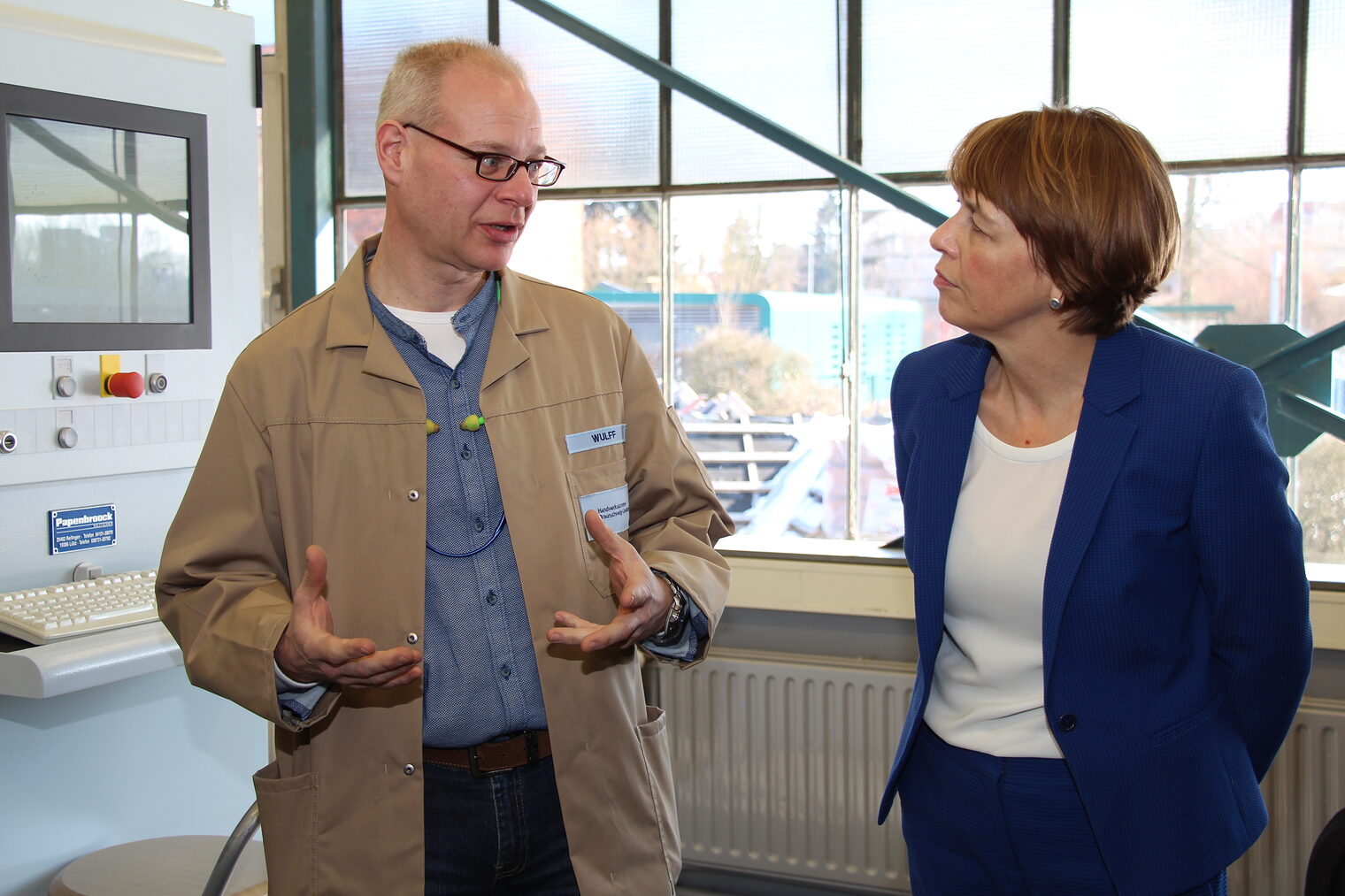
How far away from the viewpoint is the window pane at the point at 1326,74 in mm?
2965

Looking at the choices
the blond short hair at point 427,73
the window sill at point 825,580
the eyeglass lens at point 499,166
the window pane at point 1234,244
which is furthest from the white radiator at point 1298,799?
the blond short hair at point 427,73

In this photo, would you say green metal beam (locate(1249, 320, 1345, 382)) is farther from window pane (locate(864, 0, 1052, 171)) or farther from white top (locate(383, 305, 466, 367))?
white top (locate(383, 305, 466, 367))

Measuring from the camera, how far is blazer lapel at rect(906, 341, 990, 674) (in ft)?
4.36

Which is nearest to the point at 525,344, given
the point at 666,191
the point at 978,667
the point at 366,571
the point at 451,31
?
the point at 366,571

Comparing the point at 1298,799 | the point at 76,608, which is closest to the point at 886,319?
the point at 1298,799

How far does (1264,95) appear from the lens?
3.03 m

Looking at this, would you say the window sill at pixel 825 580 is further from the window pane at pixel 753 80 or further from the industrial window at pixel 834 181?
the window pane at pixel 753 80

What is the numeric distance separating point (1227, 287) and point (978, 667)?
2.36 meters

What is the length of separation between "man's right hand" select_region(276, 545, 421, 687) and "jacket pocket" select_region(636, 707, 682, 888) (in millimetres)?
369

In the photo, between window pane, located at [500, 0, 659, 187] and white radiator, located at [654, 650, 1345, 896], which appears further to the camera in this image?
window pane, located at [500, 0, 659, 187]

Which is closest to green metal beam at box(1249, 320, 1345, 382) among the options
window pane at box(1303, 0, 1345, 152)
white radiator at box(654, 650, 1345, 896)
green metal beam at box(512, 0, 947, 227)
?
window pane at box(1303, 0, 1345, 152)

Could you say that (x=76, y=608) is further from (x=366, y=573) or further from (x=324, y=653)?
(x=324, y=653)

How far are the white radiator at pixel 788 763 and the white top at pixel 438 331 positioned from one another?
1.67m

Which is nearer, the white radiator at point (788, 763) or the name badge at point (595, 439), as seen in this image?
the name badge at point (595, 439)
